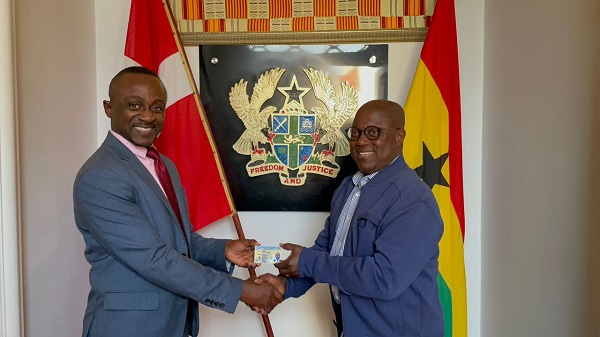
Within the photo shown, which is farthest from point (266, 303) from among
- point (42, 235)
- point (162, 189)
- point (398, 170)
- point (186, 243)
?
point (42, 235)

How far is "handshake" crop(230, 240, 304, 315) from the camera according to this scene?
1.72 meters

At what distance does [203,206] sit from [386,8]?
4.51 ft

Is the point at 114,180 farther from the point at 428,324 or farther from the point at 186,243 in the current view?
the point at 428,324

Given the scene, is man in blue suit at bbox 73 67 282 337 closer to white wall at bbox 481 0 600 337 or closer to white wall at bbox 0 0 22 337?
white wall at bbox 0 0 22 337

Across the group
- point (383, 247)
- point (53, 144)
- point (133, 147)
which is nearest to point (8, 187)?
point (133, 147)

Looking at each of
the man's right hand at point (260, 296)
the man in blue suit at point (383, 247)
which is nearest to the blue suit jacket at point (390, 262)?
the man in blue suit at point (383, 247)

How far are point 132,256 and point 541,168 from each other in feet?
4.93

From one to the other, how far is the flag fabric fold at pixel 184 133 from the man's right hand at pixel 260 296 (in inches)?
22.9

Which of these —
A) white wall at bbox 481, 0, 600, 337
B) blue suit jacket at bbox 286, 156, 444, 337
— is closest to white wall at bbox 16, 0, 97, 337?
blue suit jacket at bbox 286, 156, 444, 337

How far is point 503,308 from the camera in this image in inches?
85.4

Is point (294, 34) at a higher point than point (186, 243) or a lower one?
higher

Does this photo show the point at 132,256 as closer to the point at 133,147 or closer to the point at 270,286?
the point at 133,147

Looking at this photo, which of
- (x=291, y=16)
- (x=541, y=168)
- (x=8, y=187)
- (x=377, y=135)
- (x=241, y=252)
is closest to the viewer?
(x=8, y=187)

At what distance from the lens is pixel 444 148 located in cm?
224
